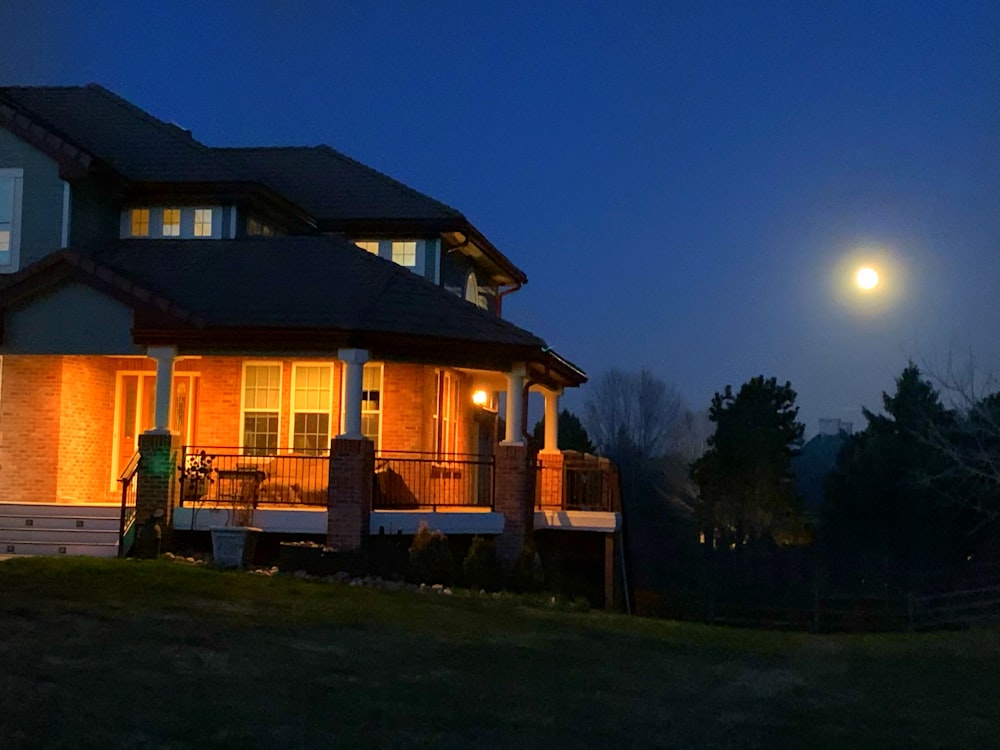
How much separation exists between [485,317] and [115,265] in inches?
250

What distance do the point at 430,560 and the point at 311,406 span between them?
4.25 meters

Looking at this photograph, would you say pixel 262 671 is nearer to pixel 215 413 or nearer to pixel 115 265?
pixel 215 413

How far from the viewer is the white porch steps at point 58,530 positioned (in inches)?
656

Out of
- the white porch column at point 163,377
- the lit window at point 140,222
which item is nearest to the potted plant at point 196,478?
the white porch column at point 163,377

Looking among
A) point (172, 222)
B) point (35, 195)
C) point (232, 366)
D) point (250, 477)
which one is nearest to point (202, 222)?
point (172, 222)

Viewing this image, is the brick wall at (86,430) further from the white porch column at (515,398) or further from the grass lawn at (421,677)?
the white porch column at (515,398)

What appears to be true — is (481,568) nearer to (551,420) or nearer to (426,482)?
(426,482)

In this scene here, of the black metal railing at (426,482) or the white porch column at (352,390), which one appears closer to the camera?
the white porch column at (352,390)

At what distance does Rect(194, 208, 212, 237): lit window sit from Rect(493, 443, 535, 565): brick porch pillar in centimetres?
734

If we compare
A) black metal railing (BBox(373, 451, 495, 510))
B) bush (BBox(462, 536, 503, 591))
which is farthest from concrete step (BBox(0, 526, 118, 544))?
bush (BBox(462, 536, 503, 591))

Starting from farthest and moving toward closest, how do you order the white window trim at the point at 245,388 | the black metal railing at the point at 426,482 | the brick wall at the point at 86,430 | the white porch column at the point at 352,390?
the white window trim at the point at 245,388 < the brick wall at the point at 86,430 < the black metal railing at the point at 426,482 < the white porch column at the point at 352,390

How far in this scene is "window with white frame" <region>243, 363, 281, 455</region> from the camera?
1953 cm

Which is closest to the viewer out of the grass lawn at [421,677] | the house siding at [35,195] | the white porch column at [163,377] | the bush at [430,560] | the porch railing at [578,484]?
the grass lawn at [421,677]

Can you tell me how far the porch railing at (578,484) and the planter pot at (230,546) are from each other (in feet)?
20.9
